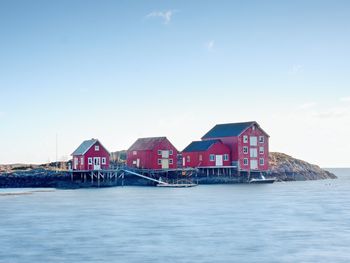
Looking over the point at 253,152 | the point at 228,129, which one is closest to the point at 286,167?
the point at 253,152

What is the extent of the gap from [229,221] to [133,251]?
12484mm

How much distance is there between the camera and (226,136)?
295 feet

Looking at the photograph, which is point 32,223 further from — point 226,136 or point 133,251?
point 226,136

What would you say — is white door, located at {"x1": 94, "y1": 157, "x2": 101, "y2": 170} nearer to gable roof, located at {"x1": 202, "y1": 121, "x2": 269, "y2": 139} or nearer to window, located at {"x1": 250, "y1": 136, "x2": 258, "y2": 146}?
gable roof, located at {"x1": 202, "y1": 121, "x2": 269, "y2": 139}

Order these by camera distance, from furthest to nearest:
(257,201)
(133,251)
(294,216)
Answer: (257,201)
(294,216)
(133,251)

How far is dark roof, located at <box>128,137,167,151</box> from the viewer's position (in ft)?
276

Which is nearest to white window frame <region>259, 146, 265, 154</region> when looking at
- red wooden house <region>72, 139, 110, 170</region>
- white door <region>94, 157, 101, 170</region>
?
red wooden house <region>72, 139, 110, 170</region>

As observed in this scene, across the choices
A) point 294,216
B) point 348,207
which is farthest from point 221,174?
point 294,216

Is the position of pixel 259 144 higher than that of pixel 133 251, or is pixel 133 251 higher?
pixel 259 144

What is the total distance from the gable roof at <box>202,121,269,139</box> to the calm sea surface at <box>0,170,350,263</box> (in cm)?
3656

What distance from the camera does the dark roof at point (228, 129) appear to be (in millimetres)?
88625

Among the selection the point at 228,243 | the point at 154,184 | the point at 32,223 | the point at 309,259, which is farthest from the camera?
the point at 154,184

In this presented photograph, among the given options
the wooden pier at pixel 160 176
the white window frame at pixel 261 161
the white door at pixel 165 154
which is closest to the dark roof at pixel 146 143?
the white door at pixel 165 154

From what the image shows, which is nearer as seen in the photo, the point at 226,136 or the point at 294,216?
the point at 294,216
